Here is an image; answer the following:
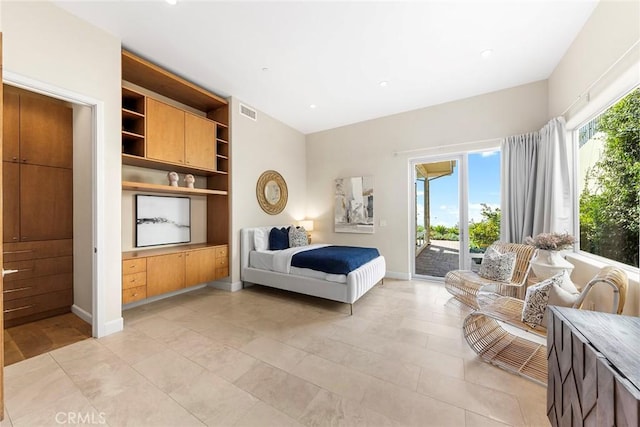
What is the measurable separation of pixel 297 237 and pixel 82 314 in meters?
2.90

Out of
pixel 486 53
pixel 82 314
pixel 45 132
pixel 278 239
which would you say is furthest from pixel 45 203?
pixel 486 53

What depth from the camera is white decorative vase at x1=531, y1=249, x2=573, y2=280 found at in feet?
7.69

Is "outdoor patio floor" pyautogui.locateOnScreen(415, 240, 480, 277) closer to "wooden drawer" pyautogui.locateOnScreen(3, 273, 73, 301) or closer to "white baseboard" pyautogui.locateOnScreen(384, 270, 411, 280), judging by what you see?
"white baseboard" pyautogui.locateOnScreen(384, 270, 411, 280)

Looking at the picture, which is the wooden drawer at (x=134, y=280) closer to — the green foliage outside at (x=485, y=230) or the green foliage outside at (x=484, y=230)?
the green foliage outside at (x=484, y=230)

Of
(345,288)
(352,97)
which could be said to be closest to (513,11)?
(352,97)

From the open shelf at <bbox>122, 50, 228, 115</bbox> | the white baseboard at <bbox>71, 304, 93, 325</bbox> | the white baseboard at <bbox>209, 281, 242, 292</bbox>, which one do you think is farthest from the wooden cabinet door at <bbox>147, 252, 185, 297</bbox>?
the open shelf at <bbox>122, 50, 228, 115</bbox>

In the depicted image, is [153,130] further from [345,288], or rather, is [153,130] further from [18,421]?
[345,288]

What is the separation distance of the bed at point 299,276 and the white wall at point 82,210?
1.87 meters

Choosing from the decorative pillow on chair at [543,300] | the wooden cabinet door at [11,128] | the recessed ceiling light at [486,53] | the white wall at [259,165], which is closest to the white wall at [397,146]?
the white wall at [259,165]

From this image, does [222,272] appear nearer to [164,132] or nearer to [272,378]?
[164,132]

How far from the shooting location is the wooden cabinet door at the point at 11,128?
258 cm

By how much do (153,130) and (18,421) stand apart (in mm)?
2822

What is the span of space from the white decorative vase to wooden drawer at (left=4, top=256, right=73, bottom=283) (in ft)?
17.7

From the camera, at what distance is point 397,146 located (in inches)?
178
